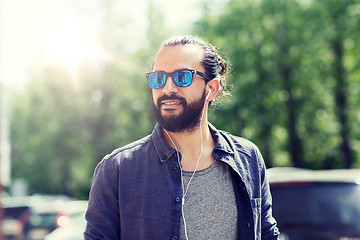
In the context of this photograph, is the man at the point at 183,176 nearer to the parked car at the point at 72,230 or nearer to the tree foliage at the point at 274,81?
the parked car at the point at 72,230

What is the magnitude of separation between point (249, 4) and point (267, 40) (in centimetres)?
218

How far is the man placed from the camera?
2461 millimetres

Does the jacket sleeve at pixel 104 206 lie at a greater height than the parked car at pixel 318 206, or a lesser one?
greater

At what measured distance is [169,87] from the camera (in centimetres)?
266

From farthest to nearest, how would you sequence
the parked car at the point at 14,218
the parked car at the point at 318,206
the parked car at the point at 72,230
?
the parked car at the point at 14,218
the parked car at the point at 72,230
the parked car at the point at 318,206

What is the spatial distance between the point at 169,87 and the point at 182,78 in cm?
8

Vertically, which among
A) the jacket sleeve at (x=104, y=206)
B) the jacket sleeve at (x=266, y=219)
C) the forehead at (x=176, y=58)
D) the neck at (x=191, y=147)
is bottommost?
the jacket sleeve at (x=266, y=219)

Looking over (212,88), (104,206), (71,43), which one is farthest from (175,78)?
(71,43)

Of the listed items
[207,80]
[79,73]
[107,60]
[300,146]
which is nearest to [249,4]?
[300,146]

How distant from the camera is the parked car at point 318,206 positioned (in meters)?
5.38

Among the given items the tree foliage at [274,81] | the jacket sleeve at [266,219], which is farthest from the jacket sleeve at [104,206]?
the tree foliage at [274,81]

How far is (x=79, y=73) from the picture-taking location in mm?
36062

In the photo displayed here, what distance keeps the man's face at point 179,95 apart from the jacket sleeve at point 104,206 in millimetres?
354

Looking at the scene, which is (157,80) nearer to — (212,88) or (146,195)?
(212,88)
